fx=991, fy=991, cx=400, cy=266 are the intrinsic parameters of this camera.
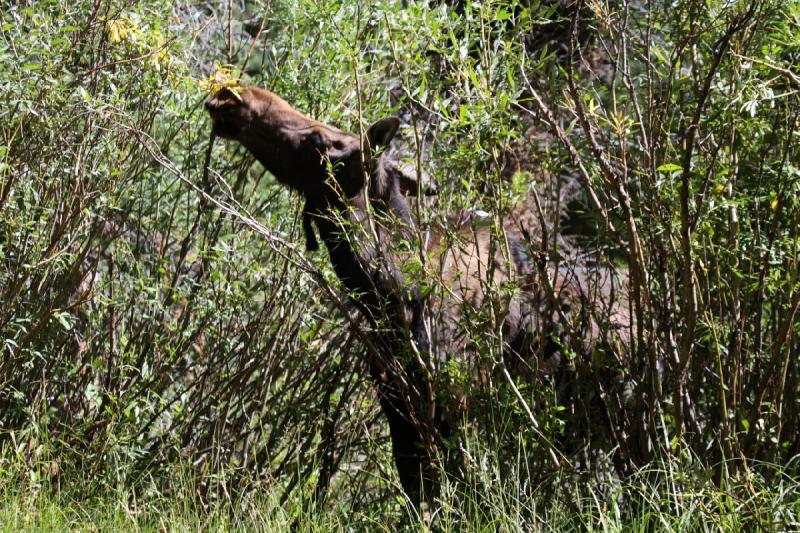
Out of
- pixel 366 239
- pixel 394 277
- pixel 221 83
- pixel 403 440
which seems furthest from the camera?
pixel 403 440

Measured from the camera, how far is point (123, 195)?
602 cm

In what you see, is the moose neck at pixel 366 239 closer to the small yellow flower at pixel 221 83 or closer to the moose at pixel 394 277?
the moose at pixel 394 277

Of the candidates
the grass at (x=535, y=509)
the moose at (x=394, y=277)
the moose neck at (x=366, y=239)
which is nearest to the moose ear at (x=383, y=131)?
the moose at (x=394, y=277)

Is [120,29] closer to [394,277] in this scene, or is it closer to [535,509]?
[394,277]

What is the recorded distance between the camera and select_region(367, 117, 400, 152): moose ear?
4.75 m

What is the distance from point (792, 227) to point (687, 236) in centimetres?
74

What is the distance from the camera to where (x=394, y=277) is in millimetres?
4840

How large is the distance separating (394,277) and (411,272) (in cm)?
55

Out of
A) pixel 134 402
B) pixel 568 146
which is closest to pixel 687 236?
pixel 568 146

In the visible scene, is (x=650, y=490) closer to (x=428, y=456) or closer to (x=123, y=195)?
(x=428, y=456)

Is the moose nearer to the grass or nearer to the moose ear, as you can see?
the moose ear

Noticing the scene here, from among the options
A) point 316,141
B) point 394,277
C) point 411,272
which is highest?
point 316,141

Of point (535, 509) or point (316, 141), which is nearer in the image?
point (535, 509)

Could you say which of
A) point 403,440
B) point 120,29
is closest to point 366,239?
point 403,440
